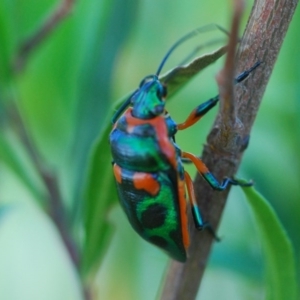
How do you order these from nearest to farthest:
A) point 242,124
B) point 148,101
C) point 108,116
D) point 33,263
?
point 242,124 → point 108,116 → point 148,101 → point 33,263

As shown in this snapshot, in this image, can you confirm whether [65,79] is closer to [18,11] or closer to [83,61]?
[83,61]

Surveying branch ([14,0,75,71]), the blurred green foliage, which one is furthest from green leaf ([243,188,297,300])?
branch ([14,0,75,71])

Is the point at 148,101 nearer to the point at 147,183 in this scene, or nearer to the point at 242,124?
the point at 147,183

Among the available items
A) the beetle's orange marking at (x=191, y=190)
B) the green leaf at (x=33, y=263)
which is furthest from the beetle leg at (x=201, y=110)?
the green leaf at (x=33, y=263)

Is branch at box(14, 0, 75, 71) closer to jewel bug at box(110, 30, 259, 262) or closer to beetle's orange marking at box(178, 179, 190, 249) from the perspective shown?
jewel bug at box(110, 30, 259, 262)

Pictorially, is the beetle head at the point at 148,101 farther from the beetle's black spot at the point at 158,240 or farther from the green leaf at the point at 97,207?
the beetle's black spot at the point at 158,240

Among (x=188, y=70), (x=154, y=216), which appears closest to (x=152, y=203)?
(x=154, y=216)
